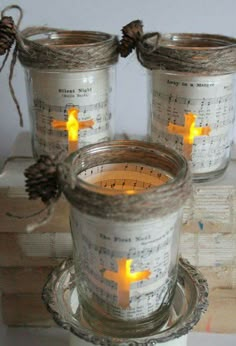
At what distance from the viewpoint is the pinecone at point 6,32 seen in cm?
49

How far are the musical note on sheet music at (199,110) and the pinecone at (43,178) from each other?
0.16 m

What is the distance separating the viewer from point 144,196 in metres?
0.38

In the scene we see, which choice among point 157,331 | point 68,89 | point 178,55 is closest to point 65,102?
point 68,89

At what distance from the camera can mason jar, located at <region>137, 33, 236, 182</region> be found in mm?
487

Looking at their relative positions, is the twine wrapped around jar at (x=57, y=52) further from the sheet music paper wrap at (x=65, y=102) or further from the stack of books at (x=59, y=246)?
the stack of books at (x=59, y=246)

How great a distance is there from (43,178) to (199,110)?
0.19 metres

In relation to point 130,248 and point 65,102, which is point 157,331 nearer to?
point 130,248

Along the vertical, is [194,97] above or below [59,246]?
above

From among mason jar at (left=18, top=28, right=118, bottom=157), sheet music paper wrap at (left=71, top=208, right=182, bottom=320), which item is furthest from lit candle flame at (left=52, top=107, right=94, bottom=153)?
sheet music paper wrap at (left=71, top=208, right=182, bottom=320)

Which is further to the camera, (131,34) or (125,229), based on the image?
(131,34)

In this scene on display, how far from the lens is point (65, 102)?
20.5 inches

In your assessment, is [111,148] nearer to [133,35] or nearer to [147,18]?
[133,35]

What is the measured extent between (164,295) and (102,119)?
0.19 meters

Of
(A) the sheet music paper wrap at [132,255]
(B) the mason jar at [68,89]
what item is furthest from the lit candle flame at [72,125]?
(A) the sheet music paper wrap at [132,255]
